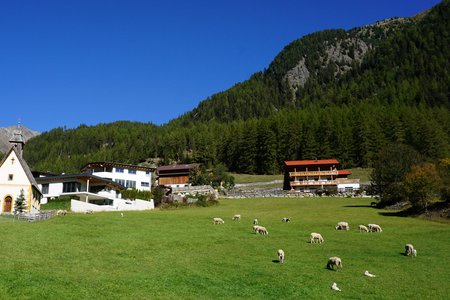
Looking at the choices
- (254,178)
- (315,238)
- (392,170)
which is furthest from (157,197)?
(254,178)

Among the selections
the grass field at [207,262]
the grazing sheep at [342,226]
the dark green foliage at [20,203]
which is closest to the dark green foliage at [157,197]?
the dark green foliage at [20,203]

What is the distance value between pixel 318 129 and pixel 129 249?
435 ft

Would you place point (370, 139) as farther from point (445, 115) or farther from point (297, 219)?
point (297, 219)

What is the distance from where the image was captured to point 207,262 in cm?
2511

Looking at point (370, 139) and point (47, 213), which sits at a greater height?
point (370, 139)

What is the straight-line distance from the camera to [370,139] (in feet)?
454

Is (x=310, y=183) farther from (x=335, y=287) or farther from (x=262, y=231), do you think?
(x=335, y=287)

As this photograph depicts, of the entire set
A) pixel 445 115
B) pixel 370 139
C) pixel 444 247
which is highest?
pixel 445 115

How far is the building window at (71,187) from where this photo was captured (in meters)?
72.7

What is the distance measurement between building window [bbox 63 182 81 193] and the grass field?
31.3m

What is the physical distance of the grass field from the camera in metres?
18.6

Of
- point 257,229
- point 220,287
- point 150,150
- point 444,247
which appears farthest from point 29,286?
point 150,150

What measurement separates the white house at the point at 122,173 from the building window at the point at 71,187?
49.9 ft

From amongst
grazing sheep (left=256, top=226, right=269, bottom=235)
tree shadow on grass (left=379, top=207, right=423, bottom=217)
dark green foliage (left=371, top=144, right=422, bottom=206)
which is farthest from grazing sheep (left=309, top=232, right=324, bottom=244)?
dark green foliage (left=371, top=144, right=422, bottom=206)
